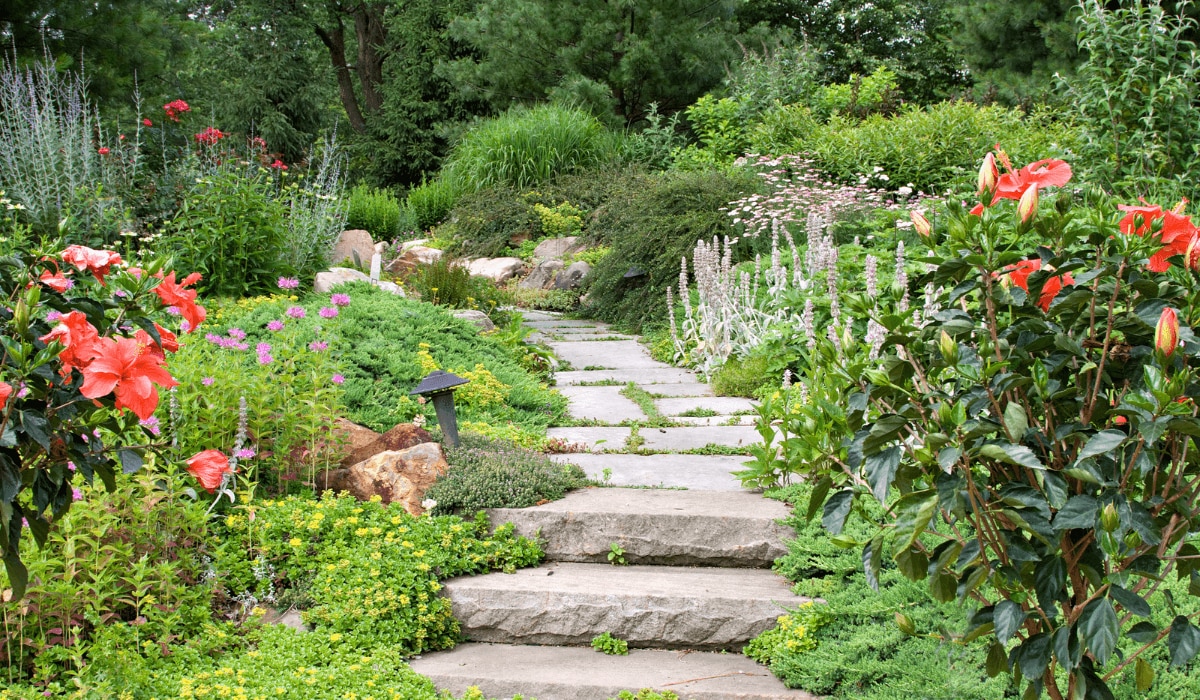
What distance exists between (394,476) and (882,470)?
2406mm

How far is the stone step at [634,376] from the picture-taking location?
18.7 ft

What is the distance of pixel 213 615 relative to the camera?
2814 millimetres

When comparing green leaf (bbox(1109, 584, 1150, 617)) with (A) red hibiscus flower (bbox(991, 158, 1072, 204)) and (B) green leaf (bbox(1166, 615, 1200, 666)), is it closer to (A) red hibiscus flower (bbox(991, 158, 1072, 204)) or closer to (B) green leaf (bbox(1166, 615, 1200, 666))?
(B) green leaf (bbox(1166, 615, 1200, 666))

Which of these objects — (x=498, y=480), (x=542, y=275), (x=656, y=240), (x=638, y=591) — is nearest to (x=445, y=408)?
(x=498, y=480)

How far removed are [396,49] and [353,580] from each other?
1956cm

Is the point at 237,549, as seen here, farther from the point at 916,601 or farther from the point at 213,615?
the point at 916,601

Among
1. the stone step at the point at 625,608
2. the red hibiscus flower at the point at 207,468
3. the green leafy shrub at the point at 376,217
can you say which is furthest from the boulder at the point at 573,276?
the red hibiscus flower at the point at 207,468

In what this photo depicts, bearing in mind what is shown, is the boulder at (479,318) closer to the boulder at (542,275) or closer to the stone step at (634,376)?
the stone step at (634,376)

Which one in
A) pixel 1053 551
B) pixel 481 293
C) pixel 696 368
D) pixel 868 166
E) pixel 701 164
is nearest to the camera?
pixel 1053 551

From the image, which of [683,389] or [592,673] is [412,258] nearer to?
[683,389]

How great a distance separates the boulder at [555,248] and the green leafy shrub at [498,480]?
Answer: 6.39 m

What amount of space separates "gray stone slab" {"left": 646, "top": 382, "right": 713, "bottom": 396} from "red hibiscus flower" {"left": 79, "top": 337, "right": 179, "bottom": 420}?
4.06 meters

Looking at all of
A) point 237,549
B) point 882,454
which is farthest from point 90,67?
point 882,454

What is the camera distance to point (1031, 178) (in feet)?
5.00
